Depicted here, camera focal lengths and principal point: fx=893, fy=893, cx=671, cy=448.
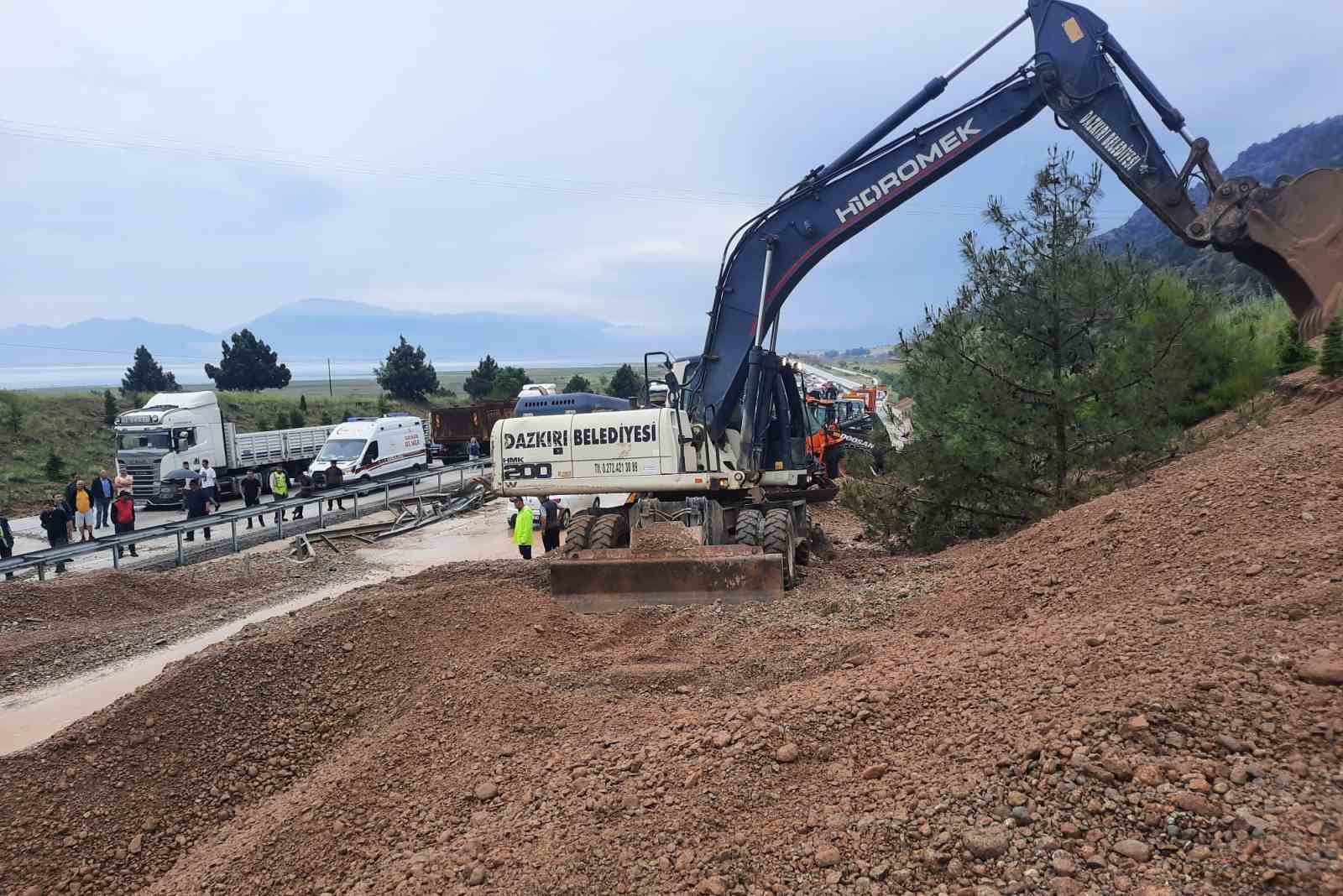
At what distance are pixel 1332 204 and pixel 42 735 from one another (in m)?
13.7

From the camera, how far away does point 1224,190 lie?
9.40 m

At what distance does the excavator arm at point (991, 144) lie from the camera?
30.0 feet

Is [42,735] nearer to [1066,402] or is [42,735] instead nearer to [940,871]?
[940,871]

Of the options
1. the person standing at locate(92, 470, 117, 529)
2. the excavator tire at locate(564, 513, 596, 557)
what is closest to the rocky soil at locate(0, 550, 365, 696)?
the excavator tire at locate(564, 513, 596, 557)

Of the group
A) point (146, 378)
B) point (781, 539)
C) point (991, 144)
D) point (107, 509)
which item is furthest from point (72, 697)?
point (146, 378)

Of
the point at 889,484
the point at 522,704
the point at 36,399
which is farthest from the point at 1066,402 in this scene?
the point at 36,399

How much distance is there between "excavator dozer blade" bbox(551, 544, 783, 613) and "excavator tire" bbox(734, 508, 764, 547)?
86 cm

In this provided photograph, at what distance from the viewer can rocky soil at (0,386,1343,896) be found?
3.46 m

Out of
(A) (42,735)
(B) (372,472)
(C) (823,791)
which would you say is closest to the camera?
(C) (823,791)

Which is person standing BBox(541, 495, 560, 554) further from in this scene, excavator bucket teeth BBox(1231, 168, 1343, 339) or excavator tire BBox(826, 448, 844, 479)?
excavator bucket teeth BBox(1231, 168, 1343, 339)

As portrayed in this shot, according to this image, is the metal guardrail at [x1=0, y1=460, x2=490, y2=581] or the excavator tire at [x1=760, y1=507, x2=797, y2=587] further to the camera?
the metal guardrail at [x1=0, y1=460, x2=490, y2=581]

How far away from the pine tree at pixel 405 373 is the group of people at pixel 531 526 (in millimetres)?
45976

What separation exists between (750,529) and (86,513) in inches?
660

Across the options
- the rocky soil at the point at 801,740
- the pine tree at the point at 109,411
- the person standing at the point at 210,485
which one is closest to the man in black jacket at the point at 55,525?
the person standing at the point at 210,485
